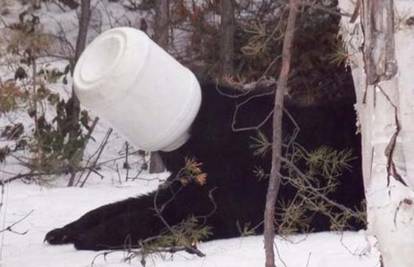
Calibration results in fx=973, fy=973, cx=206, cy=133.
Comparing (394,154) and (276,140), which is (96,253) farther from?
(394,154)

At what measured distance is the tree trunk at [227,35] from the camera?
6418mm

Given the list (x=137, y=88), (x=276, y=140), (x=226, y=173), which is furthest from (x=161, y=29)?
(x=276, y=140)

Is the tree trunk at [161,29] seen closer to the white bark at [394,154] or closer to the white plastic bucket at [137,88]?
the white plastic bucket at [137,88]

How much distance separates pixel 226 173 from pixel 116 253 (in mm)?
567

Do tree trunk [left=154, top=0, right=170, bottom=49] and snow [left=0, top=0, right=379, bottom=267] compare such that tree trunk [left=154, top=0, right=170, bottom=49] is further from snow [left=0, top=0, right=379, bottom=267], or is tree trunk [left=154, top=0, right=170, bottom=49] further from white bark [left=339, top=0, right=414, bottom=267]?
white bark [left=339, top=0, right=414, bottom=267]

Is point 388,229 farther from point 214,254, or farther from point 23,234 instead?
point 23,234

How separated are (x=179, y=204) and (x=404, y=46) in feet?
6.41

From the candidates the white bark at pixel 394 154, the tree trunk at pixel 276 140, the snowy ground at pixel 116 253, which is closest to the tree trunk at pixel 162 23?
the snowy ground at pixel 116 253

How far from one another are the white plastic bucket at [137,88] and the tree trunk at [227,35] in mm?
2632

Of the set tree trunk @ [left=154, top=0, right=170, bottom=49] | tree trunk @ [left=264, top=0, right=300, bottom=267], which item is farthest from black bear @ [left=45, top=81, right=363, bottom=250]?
tree trunk @ [left=154, top=0, right=170, bottom=49]

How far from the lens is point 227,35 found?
6465 mm

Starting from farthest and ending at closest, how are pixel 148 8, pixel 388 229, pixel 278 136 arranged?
1. pixel 148 8
2. pixel 278 136
3. pixel 388 229

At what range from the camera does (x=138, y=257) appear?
3473mm

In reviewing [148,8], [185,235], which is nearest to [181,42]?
[148,8]
